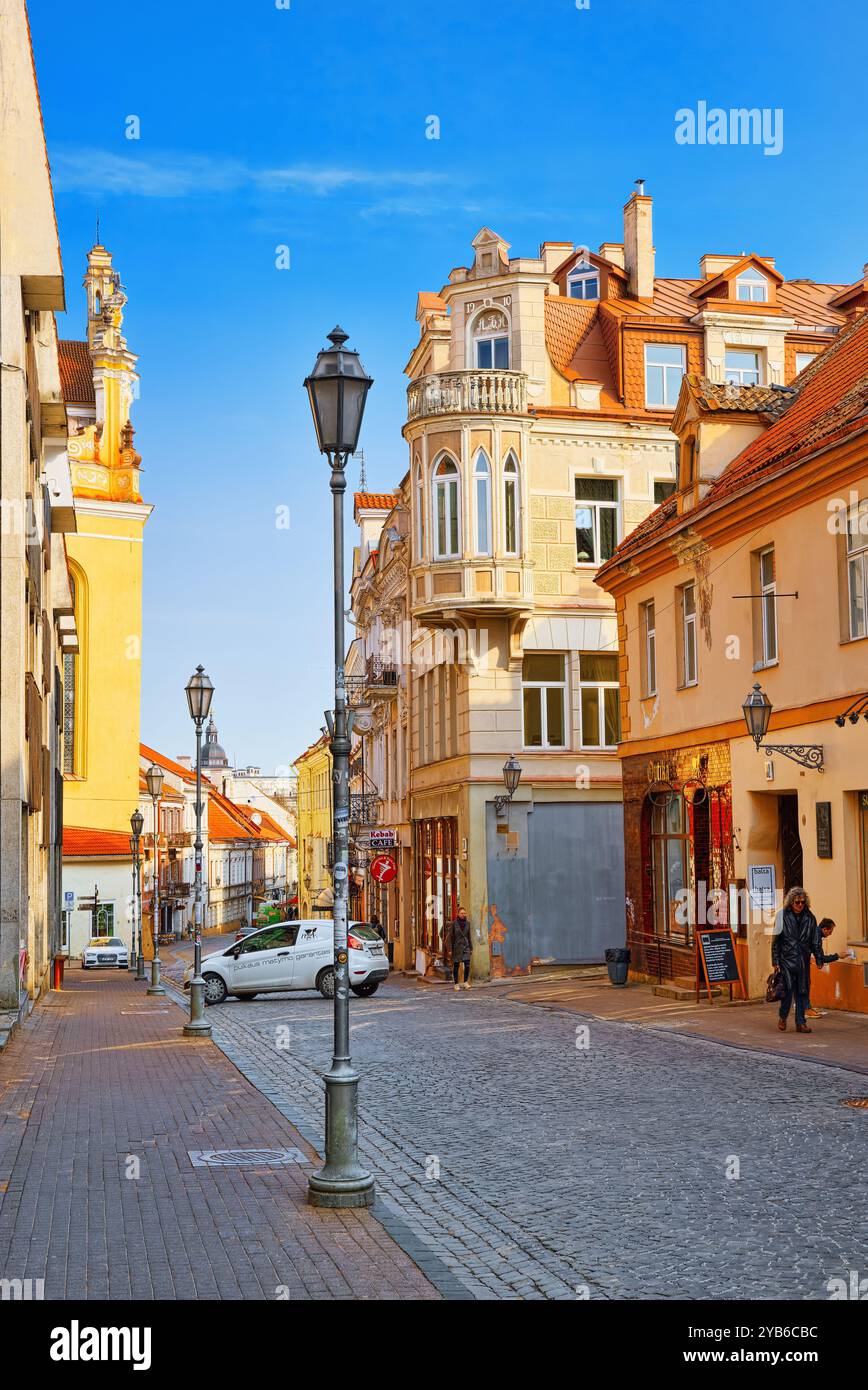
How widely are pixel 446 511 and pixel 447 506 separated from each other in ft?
0.37

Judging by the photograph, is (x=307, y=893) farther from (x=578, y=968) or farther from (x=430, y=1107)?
(x=430, y=1107)

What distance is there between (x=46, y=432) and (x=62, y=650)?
19.4 m

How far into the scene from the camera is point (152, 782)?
1572 inches

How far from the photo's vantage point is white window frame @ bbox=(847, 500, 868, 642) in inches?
768

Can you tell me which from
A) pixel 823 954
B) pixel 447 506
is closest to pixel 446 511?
pixel 447 506

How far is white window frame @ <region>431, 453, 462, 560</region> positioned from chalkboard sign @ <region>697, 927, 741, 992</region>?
44.2 ft

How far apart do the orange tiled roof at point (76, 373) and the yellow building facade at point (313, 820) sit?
2730cm

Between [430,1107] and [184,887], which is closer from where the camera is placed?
[430,1107]

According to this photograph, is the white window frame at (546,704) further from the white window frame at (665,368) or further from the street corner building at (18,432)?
the street corner building at (18,432)

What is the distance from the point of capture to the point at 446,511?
34312 millimetres

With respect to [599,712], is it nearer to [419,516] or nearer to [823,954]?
[419,516]

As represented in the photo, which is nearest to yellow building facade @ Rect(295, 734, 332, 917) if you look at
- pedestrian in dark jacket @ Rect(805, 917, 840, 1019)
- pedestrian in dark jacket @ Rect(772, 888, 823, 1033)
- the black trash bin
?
the black trash bin

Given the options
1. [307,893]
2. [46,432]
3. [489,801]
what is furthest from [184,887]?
[46,432]

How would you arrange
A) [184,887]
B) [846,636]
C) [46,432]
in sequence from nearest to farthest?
[846,636] → [46,432] → [184,887]
